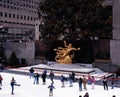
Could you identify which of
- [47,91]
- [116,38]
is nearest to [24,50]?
[116,38]

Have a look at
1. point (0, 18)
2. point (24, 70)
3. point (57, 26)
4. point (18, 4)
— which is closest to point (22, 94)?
point (24, 70)

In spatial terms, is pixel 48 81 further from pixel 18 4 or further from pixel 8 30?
pixel 18 4

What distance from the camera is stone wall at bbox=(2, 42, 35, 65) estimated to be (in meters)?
47.1

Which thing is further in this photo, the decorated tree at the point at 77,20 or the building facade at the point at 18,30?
the building facade at the point at 18,30

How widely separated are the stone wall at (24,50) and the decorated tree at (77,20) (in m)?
4.50

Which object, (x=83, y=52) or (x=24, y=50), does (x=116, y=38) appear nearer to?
(x=83, y=52)

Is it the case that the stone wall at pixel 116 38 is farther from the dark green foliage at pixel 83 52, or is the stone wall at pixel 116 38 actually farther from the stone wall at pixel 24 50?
the stone wall at pixel 24 50

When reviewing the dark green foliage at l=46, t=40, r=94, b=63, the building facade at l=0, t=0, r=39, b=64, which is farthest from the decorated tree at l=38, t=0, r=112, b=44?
the building facade at l=0, t=0, r=39, b=64

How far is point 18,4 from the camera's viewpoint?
8894 cm

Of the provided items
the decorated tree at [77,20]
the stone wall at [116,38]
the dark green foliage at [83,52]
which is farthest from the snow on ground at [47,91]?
the decorated tree at [77,20]

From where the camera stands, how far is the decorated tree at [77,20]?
4062 cm

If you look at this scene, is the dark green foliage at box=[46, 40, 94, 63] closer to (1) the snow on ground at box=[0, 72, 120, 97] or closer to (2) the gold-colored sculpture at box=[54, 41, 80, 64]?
(2) the gold-colored sculpture at box=[54, 41, 80, 64]

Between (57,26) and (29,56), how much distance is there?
8.60 metres

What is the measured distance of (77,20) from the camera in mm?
40500
